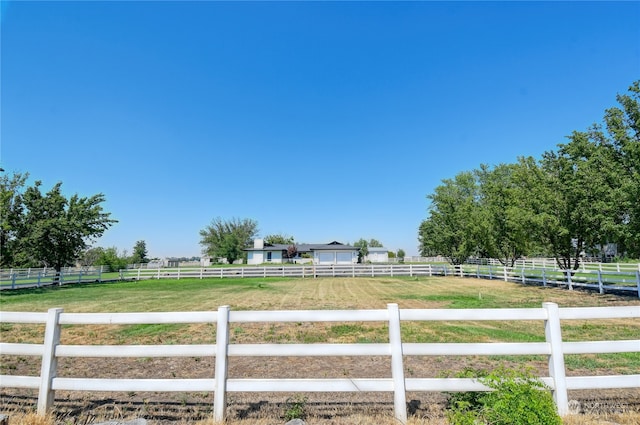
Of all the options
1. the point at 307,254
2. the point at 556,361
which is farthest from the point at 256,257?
the point at 556,361

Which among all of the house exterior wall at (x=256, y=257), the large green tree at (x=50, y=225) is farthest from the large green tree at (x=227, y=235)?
the large green tree at (x=50, y=225)

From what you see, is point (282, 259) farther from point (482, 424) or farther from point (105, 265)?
point (482, 424)

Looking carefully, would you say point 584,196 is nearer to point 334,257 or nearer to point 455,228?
point 455,228

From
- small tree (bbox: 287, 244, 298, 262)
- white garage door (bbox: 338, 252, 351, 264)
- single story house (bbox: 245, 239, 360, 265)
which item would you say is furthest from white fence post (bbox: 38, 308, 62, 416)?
small tree (bbox: 287, 244, 298, 262)

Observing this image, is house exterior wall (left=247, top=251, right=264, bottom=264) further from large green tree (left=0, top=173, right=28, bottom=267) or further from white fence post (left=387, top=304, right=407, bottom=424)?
white fence post (left=387, top=304, right=407, bottom=424)

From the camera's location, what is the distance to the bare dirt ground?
367cm

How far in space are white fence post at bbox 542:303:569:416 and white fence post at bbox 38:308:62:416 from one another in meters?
5.53

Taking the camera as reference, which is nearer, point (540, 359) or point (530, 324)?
point (540, 359)

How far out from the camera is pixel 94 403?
13.6ft

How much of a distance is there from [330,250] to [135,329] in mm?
44975

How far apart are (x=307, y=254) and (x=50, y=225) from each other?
41250 millimetres

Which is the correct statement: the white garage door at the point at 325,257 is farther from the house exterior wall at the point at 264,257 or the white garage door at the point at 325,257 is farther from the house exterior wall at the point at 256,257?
the house exterior wall at the point at 256,257

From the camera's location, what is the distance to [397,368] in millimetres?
3527

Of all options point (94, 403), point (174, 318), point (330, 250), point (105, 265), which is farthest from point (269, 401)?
point (105, 265)
